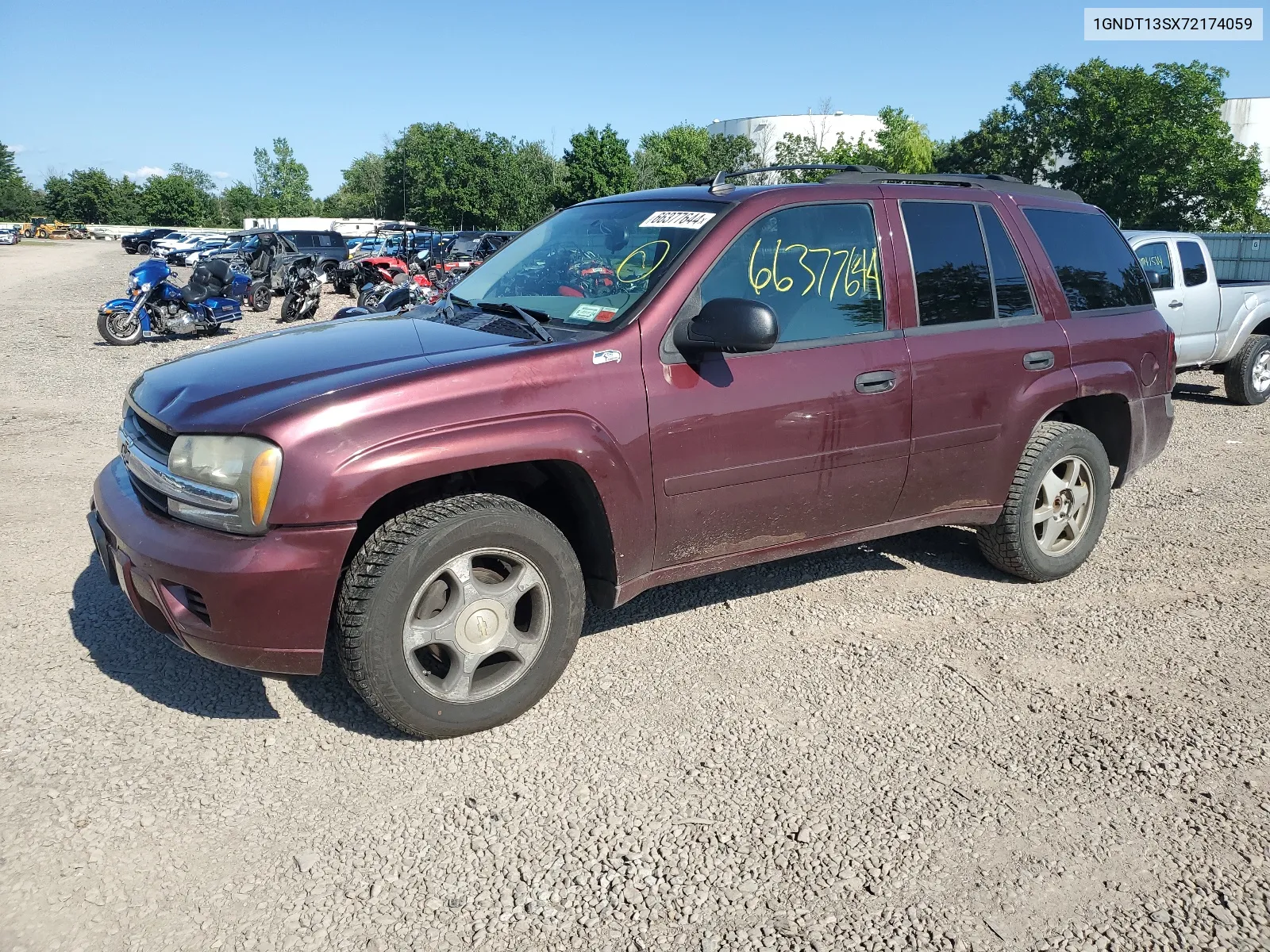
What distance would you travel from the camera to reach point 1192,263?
1016 cm

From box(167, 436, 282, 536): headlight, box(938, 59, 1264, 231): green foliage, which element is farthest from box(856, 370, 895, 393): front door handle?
box(938, 59, 1264, 231): green foliage

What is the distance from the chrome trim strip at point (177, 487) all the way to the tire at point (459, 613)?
42 centimetres

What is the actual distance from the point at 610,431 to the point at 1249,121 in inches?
3525

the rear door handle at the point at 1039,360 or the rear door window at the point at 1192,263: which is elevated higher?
the rear door window at the point at 1192,263

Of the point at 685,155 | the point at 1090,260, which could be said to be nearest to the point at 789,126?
the point at 685,155

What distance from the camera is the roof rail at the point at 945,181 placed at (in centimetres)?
430

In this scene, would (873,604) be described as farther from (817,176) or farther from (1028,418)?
(817,176)

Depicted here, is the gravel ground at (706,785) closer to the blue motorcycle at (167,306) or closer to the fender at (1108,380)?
the fender at (1108,380)

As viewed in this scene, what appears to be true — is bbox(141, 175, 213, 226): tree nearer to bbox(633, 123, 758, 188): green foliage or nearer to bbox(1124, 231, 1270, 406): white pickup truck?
bbox(633, 123, 758, 188): green foliage

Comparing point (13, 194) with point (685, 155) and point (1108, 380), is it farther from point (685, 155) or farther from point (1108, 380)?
point (1108, 380)

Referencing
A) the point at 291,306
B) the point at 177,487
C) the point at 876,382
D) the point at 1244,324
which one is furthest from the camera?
the point at 291,306

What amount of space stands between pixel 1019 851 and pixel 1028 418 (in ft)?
7.53

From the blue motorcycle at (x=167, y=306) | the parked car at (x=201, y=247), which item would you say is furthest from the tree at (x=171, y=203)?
the blue motorcycle at (x=167, y=306)

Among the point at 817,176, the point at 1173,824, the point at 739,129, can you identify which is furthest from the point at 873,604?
the point at 739,129
